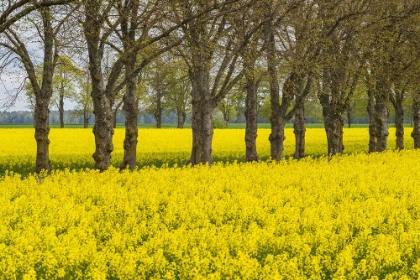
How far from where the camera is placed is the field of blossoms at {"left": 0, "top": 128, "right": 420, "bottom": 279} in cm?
686

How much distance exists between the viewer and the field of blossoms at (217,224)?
6863 mm

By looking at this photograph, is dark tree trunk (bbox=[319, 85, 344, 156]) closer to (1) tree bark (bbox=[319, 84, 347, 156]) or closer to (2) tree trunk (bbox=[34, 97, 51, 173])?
(1) tree bark (bbox=[319, 84, 347, 156])

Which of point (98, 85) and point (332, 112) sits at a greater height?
point (98, 85)

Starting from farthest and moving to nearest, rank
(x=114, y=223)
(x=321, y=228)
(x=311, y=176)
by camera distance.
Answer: (x=311, y=176) → (x=114, y=223) → (x=321, y=228)

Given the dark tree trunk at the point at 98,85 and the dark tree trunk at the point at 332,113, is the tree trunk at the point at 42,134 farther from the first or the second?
the dark tree trunk at the point at 332,113

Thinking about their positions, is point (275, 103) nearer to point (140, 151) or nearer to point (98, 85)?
point (98, 85)

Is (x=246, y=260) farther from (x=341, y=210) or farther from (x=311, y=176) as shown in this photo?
(x=311, y=176)

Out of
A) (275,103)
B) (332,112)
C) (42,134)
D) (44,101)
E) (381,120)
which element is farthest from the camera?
(381,120)

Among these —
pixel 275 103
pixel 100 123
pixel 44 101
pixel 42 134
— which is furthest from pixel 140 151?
pixel 100 123

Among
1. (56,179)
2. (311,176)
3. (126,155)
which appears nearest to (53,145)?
(126,155)

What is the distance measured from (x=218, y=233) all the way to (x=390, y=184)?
22.5 feet

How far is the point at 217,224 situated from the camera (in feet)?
31.3

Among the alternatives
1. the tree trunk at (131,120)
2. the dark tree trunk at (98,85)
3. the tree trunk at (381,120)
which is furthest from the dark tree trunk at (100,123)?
the tree trunk at (381,120)

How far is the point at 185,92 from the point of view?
8762cm
